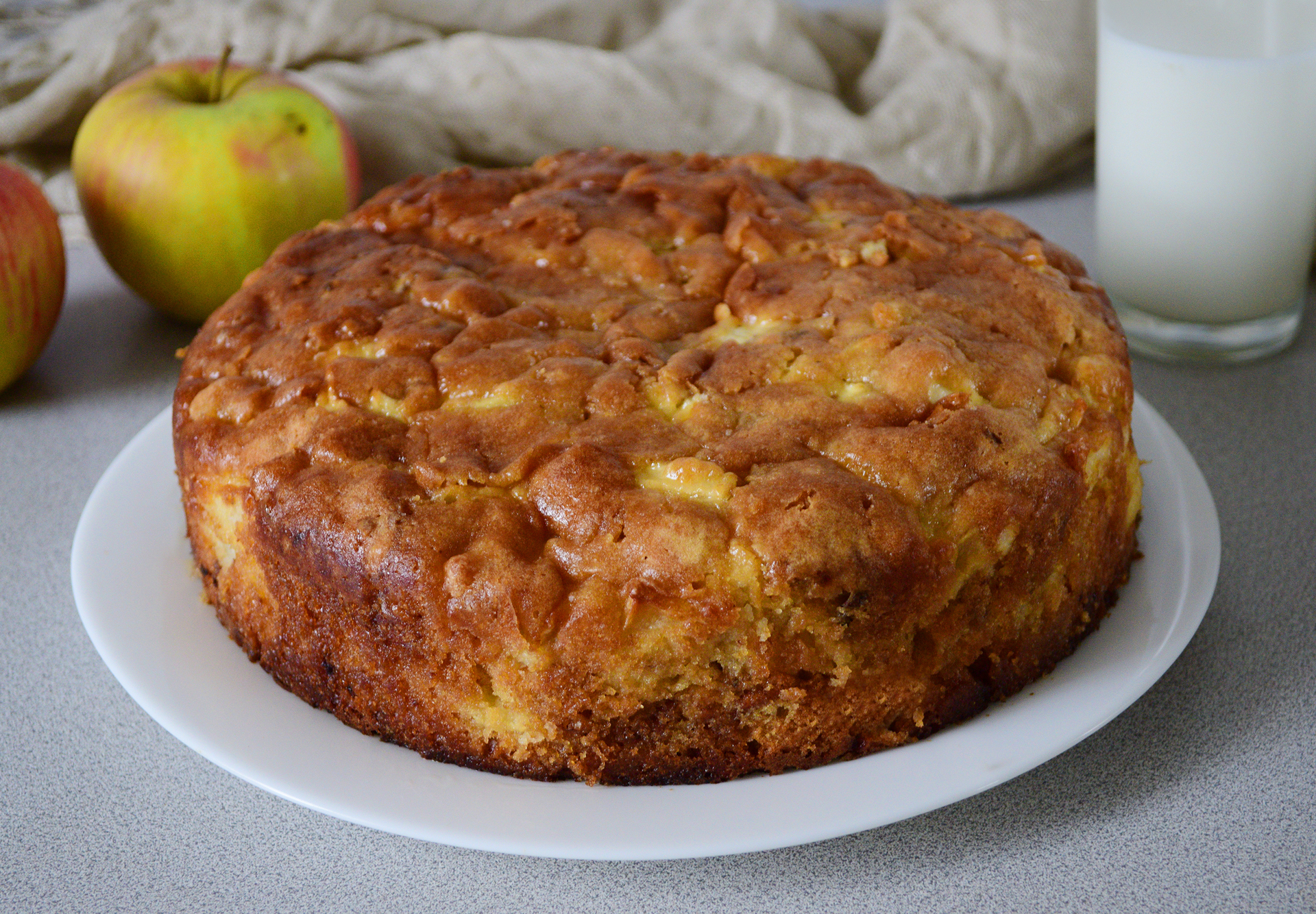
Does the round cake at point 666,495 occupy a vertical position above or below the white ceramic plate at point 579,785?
above

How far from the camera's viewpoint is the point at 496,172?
1878mm

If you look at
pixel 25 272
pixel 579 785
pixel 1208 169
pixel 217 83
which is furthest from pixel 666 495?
pixel 217 83

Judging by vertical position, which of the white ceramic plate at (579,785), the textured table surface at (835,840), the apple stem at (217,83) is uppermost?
the apple stem at (217,83)

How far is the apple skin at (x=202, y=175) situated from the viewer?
2121 mm

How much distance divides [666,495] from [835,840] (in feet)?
1.20

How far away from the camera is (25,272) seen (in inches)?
80.3

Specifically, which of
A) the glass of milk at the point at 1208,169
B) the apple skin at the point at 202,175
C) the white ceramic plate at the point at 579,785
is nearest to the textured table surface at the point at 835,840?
the white ceramic plate at the point at 579,785

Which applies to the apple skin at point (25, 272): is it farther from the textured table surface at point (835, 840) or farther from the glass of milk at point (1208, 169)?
the glass of milk at point (1208, 169)

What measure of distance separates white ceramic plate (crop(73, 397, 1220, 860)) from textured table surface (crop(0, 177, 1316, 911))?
10cm

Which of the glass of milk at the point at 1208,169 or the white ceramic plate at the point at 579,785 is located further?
the glass of milk at the point at 1208,169

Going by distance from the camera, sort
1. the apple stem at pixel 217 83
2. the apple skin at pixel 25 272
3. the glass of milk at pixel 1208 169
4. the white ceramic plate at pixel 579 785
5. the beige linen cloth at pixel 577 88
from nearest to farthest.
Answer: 1. the white ceramic plate at pixel 579 785
2. the glass of milk at pixel 1208 169
3. the apple skin at pixel 25 272
4. the apple stem at pixel 217 83
5. the beige linen cloth at pixel 577 88

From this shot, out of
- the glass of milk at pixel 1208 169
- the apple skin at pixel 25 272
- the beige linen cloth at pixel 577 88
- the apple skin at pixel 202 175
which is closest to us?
the glass of milk at pixel 1208 169

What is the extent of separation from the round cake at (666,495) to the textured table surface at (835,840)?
4.3 inches

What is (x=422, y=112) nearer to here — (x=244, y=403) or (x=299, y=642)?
(x=244, y=403)
